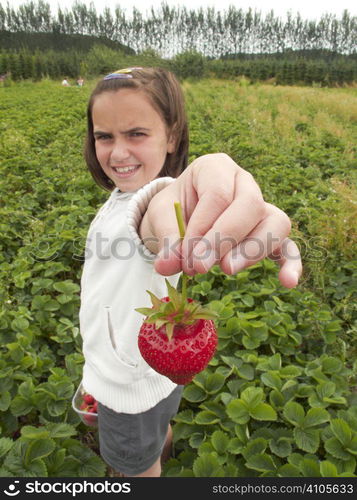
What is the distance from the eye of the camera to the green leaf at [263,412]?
1.95 m

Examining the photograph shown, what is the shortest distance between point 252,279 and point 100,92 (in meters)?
2.36

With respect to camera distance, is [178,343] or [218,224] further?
[178,343]

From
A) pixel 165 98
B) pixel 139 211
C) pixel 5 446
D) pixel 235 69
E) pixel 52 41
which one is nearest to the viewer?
pixel 139 211

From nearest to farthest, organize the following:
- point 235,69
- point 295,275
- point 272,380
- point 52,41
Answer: point 295,275, point 272,380, point 235,69, point 52,41

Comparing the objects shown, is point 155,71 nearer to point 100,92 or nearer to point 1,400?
point 100,92

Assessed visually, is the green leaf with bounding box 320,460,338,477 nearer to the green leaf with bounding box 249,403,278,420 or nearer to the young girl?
the green leaf with bounding box 249,403,278,420

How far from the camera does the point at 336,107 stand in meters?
12.8

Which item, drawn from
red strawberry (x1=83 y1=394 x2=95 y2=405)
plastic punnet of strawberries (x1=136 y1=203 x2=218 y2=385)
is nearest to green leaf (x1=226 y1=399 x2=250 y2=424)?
red strawberry (x1=83 y1=394 x2=95 y2=405)

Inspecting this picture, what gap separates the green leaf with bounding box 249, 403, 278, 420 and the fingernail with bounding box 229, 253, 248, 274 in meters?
1.54

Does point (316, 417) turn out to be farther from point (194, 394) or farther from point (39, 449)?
point (39, 449)

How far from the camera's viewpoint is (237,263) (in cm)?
66

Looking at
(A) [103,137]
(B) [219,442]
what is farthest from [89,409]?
(A) [103,137]

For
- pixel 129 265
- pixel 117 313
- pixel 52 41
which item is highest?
pixel 129 265

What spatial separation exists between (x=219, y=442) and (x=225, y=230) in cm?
158
